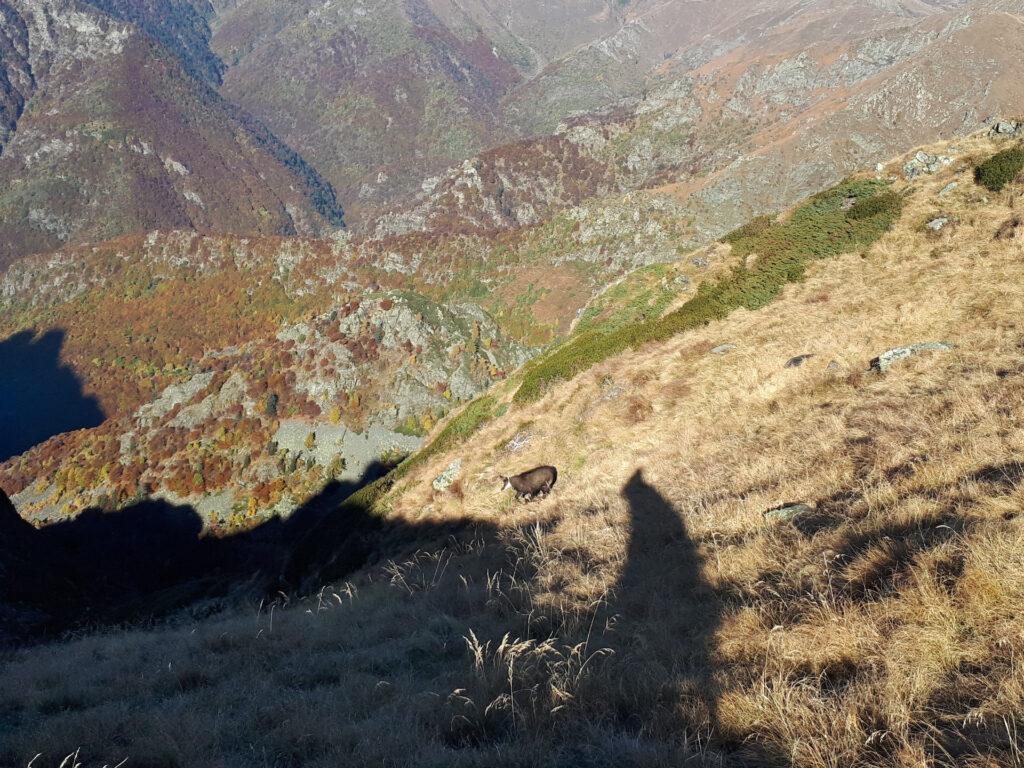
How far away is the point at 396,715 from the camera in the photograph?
4699 mm

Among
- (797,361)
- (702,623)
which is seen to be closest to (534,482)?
(797,361)

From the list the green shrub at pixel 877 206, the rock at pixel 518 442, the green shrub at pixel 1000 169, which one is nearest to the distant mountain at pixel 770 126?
the green shrub at pixel 877 206

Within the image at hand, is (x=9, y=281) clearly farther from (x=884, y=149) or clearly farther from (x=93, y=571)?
(x=884, y=149)

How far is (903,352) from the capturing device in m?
11.7

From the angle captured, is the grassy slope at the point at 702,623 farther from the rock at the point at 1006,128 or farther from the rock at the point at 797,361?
the rock at the point at 1006,128

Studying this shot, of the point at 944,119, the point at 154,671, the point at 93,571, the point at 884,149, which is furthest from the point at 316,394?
the point at 944,119

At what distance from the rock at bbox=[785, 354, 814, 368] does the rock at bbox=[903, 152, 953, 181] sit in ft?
47.4

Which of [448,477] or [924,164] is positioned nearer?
[448,477]

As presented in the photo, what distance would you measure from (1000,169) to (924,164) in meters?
4.23

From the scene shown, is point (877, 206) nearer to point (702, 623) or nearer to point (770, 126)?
point (702, 623)

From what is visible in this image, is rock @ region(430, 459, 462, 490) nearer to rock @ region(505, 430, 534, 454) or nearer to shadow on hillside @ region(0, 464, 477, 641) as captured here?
shadow on hillside @ region(0, 464, 477, 641)

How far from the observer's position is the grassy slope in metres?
3.98

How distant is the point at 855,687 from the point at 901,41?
166m

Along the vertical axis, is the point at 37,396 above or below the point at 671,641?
Result: above
